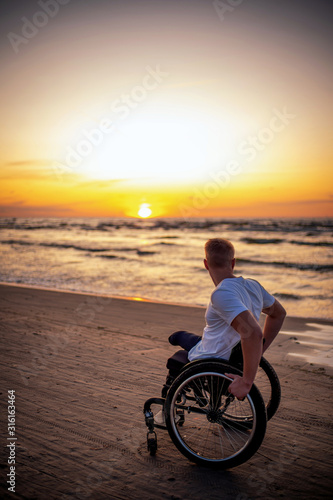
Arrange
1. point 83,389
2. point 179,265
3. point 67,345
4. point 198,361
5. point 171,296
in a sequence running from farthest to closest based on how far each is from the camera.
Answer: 1. point 179,265
2. point 171,296
3. point 67,345
4. point 83,389
5. point 198,361

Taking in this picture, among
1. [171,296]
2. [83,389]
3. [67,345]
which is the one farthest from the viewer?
[171,296]

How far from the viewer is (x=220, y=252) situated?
2.67m

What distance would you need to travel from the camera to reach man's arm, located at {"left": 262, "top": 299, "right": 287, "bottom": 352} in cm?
297

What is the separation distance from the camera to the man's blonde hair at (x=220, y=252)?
2660mm

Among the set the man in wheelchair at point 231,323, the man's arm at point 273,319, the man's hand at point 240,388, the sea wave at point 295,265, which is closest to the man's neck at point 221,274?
the man in wheelchair at point 231,323

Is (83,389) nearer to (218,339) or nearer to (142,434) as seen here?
(142,434)

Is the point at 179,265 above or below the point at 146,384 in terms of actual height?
above

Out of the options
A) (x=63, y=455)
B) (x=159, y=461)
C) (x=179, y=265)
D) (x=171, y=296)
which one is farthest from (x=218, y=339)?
(x=179, y=265)

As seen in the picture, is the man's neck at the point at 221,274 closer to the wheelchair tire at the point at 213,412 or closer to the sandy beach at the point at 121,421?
the wheelchair tire at the point at 213,412

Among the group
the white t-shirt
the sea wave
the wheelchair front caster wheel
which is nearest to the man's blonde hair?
the white t-shirt

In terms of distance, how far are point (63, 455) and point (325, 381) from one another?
3.25m

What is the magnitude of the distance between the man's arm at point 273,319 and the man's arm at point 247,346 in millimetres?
617

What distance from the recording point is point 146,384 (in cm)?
435

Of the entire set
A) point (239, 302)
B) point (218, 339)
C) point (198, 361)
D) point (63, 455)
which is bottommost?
point (63, 455)
